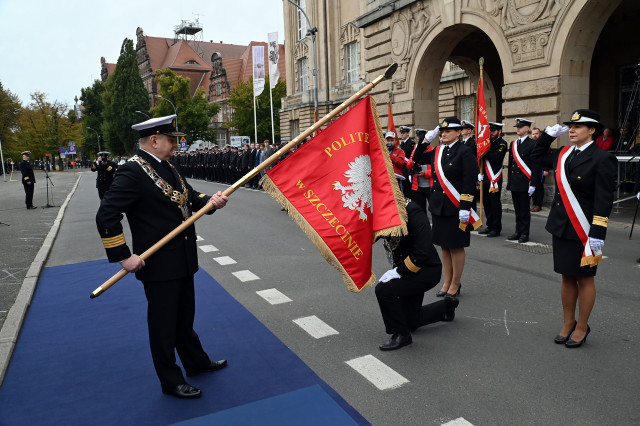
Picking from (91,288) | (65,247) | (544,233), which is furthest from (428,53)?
(91,288)

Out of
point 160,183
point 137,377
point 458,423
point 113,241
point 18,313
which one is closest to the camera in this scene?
point 458,423

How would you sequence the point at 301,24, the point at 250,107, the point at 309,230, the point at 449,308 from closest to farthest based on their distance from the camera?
the point at 309,230 < the point at 449,308 < the point at 301,24 < the point at 250,107

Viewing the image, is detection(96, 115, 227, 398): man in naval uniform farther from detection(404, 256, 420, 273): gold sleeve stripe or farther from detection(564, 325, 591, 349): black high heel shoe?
detection(564, 325, 591, 349): black high heel shoe

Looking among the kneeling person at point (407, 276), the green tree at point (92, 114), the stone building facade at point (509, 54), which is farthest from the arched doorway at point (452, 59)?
the green tree at point (92, 114)

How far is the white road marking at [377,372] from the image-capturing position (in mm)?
3881

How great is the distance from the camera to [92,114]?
97.2 m

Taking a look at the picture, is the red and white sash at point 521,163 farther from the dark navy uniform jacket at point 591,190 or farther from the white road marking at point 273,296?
the white road marking at point 273,296

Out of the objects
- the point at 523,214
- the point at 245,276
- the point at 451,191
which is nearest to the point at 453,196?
the point at 451,191

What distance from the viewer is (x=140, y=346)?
4801mm

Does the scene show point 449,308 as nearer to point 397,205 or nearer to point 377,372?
point 377,372

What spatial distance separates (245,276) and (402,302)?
319cm

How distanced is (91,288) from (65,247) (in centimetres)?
379

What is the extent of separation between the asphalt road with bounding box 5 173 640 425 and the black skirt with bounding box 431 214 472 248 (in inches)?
26.3

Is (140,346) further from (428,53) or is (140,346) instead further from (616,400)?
(428,53)
